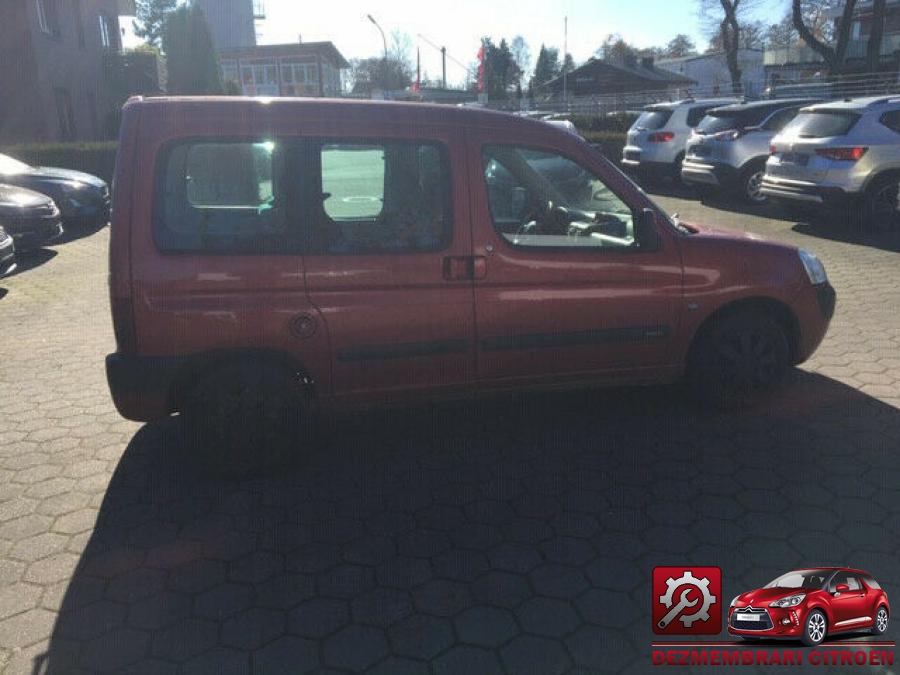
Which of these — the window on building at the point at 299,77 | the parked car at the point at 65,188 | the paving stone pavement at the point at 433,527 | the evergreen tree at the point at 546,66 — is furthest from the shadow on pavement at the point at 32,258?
the evergreen tree at the point at 546,66

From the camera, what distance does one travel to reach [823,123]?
10.9m

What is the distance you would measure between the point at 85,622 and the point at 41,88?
22.6 meters

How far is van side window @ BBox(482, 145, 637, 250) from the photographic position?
14.1 ft

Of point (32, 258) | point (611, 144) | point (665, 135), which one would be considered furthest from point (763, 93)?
point (32, 258)

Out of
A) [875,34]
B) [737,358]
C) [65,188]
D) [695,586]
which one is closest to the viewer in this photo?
[695,586]

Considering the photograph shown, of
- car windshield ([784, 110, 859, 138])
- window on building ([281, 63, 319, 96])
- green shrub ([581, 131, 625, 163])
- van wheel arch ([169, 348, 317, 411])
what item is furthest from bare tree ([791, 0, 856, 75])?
window on building ([281, 63, 319, 96])

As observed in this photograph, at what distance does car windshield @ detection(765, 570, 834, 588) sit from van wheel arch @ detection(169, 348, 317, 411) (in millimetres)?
2391

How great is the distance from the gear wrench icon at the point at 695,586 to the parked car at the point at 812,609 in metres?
0.09

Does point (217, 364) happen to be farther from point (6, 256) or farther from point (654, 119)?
point (654, 119)

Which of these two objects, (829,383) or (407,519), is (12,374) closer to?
(407,519)

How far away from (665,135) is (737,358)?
12783 millimetres

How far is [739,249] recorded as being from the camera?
4.69m

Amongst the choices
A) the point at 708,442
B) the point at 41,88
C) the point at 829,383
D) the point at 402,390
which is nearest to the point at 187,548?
the point at 402,390

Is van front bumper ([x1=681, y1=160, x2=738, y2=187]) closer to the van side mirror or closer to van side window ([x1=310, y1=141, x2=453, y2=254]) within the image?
the van side mirror
